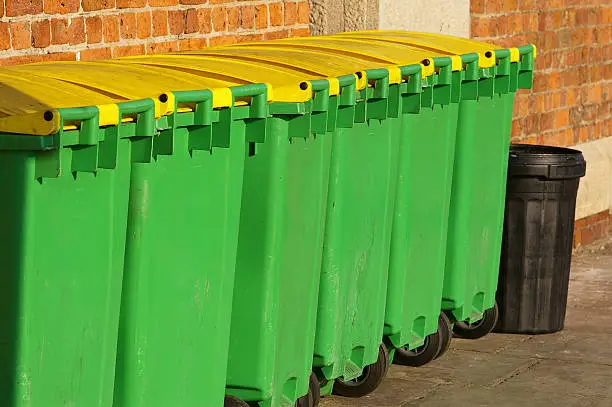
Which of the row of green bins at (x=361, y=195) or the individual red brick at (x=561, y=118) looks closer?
the row of green bins at (x=361, y=195)

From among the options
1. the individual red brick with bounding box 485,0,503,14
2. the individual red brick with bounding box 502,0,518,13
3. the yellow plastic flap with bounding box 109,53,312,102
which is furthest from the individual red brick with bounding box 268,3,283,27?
the yellow plastic flap with bounding box 109,53,312,102

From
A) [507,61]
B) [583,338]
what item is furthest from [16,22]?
[583,338]

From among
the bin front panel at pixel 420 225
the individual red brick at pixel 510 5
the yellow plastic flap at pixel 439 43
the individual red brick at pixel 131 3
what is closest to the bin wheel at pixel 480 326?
the bin front panel at pixel 420 225

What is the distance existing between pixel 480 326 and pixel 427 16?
6.90ft

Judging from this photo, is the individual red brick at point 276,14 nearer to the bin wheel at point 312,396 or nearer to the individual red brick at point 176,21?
the individual red brick at point 176,21

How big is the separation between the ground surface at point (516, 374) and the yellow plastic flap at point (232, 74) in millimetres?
1596

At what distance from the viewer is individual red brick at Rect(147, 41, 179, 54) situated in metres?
7.72

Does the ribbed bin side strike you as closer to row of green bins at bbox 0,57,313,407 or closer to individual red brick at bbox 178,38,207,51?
individual red brick at bbox 178,38,207,51

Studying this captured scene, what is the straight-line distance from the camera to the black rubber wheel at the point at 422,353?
7.58m

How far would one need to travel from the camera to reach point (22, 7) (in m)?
6.89

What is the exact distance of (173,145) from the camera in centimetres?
512

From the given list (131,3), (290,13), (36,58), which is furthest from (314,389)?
(290,13)

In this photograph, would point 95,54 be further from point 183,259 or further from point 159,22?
point 183,259

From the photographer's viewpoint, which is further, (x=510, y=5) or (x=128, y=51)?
(x=510, y=5)
